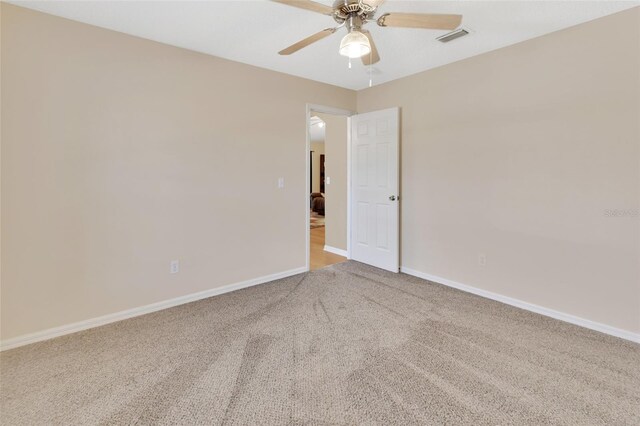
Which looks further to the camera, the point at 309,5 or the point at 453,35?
the point at 453,35

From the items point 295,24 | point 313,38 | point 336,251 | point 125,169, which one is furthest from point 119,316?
point 336,251

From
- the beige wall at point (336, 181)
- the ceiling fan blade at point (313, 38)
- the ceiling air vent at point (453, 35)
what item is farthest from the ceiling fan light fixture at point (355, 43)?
the beige wall at point (336, 181)

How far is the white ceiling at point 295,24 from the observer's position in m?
2.21

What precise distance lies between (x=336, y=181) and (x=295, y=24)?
107 inches

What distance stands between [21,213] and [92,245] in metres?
0.49

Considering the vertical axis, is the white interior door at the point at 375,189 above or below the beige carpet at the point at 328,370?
above

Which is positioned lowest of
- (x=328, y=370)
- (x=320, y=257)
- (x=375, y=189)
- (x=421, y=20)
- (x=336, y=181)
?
(x=328, y=370)

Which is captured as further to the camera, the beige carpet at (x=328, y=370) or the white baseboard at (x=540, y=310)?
the white baseboard at (x=540, y=310)

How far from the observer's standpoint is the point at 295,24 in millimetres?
2441

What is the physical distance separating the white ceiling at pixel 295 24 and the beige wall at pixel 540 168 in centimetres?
25

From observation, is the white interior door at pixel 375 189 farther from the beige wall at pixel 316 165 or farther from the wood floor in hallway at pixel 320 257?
the beige wall at pixel 316 165

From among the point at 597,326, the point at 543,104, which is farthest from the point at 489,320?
the point at 543,104

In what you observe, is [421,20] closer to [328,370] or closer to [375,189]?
[328,370]

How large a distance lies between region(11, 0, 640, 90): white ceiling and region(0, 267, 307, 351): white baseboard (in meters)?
2.36
